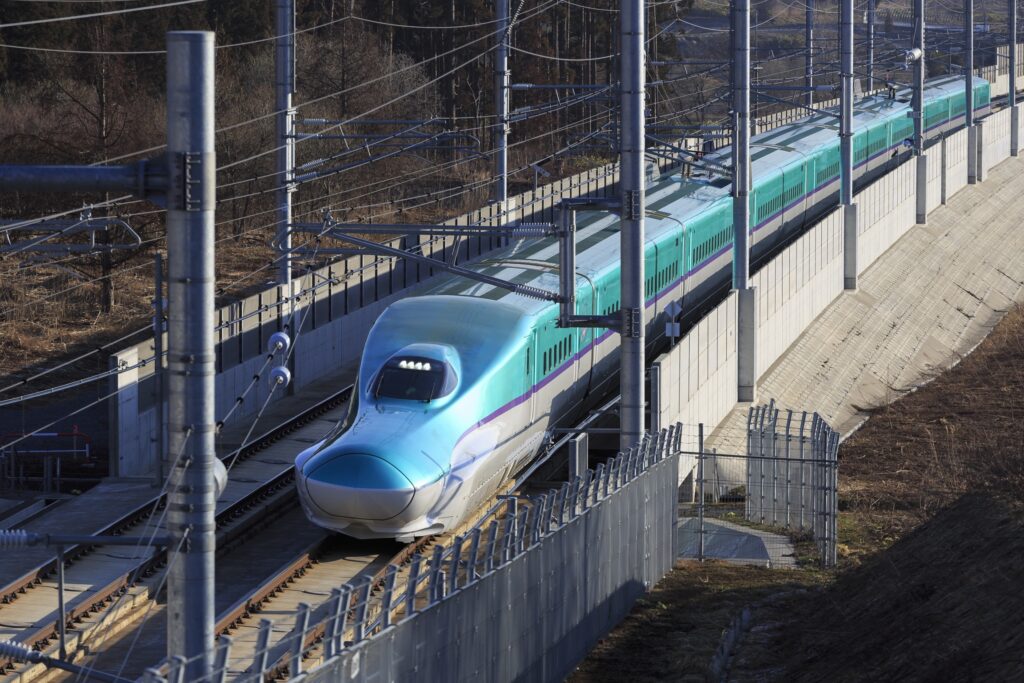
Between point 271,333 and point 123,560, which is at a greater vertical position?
point 271,333

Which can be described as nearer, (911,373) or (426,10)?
(911,373)

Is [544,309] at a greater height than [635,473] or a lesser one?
greater

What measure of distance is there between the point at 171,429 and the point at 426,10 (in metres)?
79.8

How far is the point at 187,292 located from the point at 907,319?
153ft

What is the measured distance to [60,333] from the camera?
46.8 meters

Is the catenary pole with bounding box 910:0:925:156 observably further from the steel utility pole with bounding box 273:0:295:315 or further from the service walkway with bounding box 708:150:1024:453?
the steel utility pole with bounding box 273:0:295:315

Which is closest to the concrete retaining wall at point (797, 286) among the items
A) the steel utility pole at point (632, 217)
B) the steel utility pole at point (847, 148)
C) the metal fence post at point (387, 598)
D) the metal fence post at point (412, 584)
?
the steel utility pole at point (847, 148)

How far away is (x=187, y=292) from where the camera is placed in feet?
29.7

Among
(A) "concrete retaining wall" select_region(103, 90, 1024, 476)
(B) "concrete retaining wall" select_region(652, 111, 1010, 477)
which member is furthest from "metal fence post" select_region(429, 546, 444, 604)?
(B) "concrete retaining wall" select_region(652, 111, 1010, 477)

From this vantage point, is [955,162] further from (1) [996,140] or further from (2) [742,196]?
(2) [742,196]

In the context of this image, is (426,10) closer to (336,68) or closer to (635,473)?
(336,68)

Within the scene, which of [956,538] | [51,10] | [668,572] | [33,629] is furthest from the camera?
[51,10]

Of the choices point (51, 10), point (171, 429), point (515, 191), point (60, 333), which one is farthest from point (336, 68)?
point (171, 429)

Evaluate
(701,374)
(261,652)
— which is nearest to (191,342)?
(261,652)
